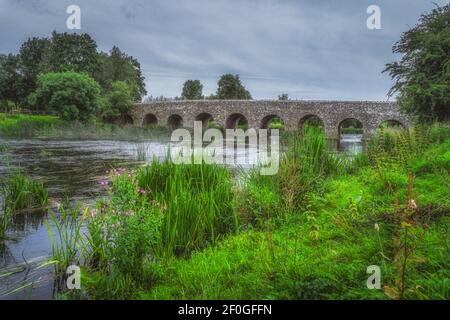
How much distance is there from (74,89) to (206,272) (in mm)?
34491

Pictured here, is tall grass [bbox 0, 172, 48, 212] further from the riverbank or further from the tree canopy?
the tree canopy

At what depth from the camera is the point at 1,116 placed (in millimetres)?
32250

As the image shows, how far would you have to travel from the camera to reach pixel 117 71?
63.8 m

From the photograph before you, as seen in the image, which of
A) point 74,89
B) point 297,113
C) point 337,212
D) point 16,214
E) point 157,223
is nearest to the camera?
point 157,223

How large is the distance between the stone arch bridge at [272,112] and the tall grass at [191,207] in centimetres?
2633

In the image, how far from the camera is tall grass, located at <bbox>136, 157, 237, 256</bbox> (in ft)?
15.3

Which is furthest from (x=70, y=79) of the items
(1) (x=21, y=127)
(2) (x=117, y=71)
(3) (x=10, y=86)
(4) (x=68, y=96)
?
(2) (x=117, y=71)

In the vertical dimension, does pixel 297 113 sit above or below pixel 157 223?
above

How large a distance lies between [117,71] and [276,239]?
63894 mm

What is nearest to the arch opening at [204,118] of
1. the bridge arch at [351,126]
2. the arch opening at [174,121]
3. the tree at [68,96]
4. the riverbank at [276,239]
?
the arch opening at [174,121]

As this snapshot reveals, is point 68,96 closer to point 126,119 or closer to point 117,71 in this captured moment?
point 126,119

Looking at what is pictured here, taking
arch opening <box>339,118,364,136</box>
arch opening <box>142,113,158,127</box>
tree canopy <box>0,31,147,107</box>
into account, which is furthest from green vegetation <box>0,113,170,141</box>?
arch opening <box>339,118,364,136</box>
